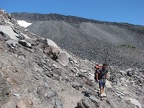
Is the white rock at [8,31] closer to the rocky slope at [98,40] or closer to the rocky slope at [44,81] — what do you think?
the rocky slope at [44,81]

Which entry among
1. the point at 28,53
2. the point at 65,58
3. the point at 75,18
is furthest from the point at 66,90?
the point at 75,18

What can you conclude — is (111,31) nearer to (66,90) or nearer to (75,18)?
(75,18)

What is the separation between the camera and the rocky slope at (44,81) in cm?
940

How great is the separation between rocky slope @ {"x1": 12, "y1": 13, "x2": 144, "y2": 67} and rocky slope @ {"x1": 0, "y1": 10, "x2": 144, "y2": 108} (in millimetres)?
14853

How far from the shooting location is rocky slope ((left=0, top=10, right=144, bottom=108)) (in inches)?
370

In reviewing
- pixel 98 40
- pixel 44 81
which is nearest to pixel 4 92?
pixel 44 81

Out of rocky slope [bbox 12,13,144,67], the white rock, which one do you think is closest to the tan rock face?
the white rock

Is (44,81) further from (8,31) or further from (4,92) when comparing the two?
(8,31)

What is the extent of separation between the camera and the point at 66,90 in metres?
11.0

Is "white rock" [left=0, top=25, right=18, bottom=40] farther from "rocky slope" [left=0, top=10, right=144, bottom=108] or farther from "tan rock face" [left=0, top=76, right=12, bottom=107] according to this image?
"tan rock face" [left=0, top=76, right=12, bottom=107]

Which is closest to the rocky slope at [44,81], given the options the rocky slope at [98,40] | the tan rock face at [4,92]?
the tan rock face at [4,92]

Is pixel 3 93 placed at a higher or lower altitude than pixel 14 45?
lower

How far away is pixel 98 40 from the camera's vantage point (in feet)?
139

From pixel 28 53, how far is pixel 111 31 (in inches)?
1666
